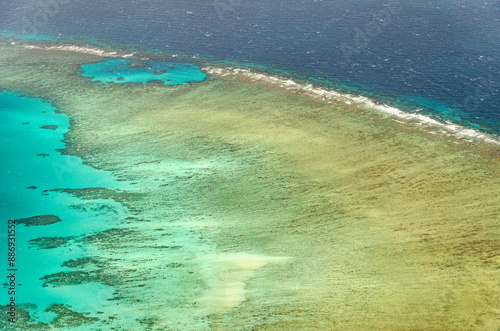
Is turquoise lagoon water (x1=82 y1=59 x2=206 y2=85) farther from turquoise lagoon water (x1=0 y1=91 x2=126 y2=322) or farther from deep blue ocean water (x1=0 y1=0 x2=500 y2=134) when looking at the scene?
turquoise lagoon water (x1=0 y1=91 x2=126 y2=322)

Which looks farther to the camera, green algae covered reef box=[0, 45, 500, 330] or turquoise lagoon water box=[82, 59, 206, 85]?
turquoise lagoon water box=[82, 59, 206, 85]

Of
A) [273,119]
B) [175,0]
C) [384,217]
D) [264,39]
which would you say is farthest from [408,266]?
[175,0]

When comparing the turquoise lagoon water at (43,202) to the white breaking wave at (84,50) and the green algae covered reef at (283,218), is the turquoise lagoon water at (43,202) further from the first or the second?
the white breaking wave at (84,50)

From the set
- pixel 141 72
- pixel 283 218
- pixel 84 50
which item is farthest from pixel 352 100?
pixel 84 50

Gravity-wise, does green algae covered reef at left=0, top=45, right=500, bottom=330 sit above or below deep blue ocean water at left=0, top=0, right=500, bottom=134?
below

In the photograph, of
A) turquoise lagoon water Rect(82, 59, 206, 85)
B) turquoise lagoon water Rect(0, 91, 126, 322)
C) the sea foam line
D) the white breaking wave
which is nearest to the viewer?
turquoise lagoon water Rect(0, 91, 126, 322)

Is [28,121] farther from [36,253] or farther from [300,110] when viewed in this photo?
[300,110]

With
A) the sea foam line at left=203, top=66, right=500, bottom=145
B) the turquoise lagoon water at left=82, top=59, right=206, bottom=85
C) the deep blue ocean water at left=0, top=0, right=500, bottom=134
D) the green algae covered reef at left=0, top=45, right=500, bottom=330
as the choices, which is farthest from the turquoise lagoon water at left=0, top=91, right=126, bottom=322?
the deep blue ocean water at left=0, top=0, right=500, bottom=134

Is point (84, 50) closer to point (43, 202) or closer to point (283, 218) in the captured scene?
point (43, 202)
